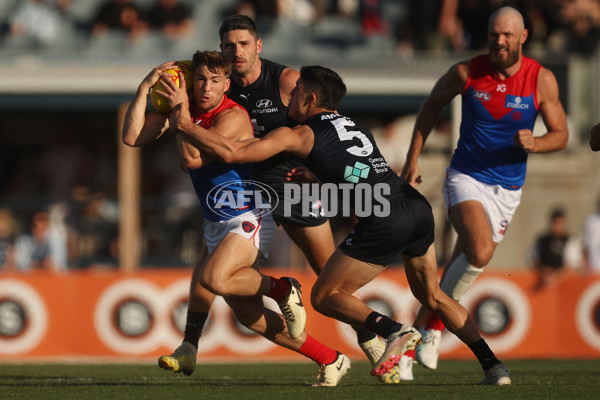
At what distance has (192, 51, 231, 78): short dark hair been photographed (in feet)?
25.4

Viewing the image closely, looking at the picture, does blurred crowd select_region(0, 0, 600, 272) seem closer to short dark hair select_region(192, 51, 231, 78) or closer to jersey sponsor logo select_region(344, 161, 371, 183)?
short dark hair select_region(192, 51, 231, 78)

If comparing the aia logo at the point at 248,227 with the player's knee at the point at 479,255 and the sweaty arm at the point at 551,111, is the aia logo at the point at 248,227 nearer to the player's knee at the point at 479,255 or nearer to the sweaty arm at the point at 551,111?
the player's knee at the point at 479,255

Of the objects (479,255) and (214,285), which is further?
(479,255)

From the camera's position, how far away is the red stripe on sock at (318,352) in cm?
817

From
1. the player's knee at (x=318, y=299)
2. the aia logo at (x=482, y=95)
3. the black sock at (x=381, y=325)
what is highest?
the aia logo at (x=482, y=95)

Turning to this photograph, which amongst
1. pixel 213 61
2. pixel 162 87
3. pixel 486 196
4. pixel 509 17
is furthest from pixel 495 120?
pixel 162 87

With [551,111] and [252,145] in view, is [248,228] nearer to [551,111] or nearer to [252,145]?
[252,145]

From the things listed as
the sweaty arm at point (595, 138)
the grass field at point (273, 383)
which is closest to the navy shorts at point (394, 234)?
the grass field at point (273, 383)

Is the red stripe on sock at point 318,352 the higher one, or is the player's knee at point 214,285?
the player's knee at point 214,285

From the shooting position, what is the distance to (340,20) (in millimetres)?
18266

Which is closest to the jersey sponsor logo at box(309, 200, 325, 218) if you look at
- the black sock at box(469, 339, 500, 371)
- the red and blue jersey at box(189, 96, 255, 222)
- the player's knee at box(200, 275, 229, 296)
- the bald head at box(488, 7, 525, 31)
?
the red and blue jersey at box(189, 96, 255, 222)

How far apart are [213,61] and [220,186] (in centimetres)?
Answer: 93

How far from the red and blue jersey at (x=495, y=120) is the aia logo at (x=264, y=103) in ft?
5.36

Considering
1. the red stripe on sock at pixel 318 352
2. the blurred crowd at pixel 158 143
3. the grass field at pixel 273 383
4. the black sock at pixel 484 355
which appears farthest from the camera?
the blurred crowd at pixel 158 143
